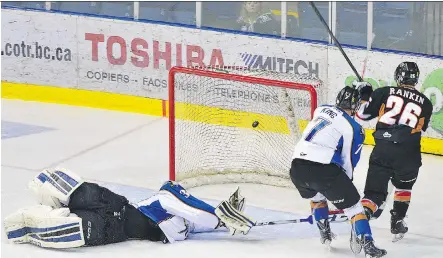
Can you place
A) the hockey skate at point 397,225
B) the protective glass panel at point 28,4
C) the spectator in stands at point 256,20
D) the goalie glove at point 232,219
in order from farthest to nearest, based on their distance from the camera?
the protective glass panel at point 28,4 < the spectator in stands at point 256,20 < the hockey skate at point 397,225 < the goalie glove at point 232,219

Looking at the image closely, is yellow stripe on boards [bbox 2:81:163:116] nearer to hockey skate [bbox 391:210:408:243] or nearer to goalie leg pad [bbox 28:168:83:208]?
goalie leg pad [bbox 28:168:83:208]

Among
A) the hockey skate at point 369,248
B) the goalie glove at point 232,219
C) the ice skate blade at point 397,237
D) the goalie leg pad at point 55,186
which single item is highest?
the goalie leg pad at point 55,186

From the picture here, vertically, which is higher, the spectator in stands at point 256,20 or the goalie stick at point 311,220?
the spectator in stands at point 256,20

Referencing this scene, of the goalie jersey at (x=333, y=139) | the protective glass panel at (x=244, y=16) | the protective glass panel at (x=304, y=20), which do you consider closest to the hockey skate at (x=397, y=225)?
the goalie jersey at (x=333, y=139)

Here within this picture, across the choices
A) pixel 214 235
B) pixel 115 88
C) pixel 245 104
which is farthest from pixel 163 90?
pixel 214 235

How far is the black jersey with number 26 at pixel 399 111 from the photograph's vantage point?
Answer: 21.7 ft

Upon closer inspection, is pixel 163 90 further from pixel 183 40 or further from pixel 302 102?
pixel 302 102

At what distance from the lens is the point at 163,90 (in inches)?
388

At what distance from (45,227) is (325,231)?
1504 mm

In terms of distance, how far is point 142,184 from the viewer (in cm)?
804

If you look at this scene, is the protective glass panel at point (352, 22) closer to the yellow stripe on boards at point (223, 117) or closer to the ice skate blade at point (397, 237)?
the yellow stripe on boards at point (223, 117)

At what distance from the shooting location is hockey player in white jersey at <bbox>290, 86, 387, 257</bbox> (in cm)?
629

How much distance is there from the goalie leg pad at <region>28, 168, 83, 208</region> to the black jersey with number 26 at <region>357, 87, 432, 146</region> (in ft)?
5.27

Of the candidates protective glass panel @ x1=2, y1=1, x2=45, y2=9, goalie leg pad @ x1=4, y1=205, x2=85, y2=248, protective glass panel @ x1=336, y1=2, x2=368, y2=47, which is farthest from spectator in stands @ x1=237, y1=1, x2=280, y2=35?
goalie leg pad @ x1=4, y1=205, x2=85, y2=248
